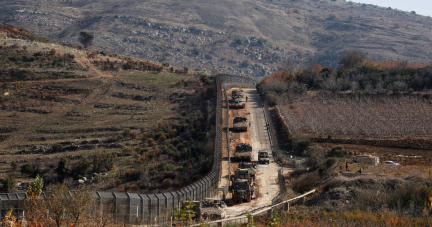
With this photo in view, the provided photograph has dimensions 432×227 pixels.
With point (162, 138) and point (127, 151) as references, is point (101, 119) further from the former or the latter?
point (127, 151)

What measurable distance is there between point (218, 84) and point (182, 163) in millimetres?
29578

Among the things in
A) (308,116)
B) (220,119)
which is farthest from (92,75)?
(308,116)

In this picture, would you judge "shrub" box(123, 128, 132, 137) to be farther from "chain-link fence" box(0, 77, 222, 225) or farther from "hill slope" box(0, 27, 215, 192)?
"chain-link fence" box(0, 77, 222, 225)

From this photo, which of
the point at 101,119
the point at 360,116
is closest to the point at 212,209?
the point at 360,116

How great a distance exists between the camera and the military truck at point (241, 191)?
3981 cm

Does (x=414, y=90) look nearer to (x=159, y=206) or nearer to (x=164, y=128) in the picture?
(x=164, y=128)

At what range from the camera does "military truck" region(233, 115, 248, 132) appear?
6881 cm

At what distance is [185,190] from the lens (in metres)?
34.1

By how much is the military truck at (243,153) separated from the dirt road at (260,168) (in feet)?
4.11

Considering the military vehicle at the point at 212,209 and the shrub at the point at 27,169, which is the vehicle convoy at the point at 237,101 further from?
the military vehicle at the point at 212,209

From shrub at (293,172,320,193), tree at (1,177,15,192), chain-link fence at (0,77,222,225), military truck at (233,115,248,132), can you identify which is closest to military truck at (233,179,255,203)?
shrub at (293,172,320,193)

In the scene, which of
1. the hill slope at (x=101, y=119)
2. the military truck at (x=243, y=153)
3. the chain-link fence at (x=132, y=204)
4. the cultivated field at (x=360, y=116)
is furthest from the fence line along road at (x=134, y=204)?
the cultivated field at (x=360, y=116)

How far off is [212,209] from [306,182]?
1144 centimetres

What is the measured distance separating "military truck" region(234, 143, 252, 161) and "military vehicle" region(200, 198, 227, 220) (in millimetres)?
20256
